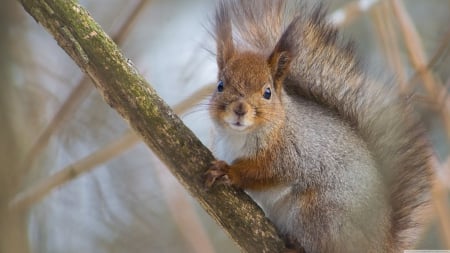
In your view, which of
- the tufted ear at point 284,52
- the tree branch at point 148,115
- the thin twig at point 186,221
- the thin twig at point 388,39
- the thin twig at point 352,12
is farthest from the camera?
the thin twig at point 186,221

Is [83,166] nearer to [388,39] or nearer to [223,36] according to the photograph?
[223,36]

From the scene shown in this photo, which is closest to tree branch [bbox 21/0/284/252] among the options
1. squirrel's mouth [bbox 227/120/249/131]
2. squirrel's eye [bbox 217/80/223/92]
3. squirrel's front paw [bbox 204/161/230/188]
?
squirrel's front paw [bbox 204/161/230/188]

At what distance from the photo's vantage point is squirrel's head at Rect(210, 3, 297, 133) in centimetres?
222

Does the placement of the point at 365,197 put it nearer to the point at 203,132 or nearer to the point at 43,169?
the point at 203,132

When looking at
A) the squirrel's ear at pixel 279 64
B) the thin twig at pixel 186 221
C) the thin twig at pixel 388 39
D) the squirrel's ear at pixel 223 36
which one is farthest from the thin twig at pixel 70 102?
the thin twig at pixel 388 39

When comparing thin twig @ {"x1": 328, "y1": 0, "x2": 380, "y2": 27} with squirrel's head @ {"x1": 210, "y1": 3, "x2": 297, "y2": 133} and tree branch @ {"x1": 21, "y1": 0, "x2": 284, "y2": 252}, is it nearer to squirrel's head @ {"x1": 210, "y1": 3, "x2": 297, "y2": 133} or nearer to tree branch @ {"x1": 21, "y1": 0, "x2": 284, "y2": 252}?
squirrel's head @ {"x1": 210, "y1": 3, "x2": 297, "y2": 133}

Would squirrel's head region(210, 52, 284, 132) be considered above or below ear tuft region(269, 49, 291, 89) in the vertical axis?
below

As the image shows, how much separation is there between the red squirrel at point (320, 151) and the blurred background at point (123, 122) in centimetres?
8

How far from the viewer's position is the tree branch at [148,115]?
196 centimetres

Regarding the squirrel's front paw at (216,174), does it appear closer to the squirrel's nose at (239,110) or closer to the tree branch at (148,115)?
the tree branch at (148,115)

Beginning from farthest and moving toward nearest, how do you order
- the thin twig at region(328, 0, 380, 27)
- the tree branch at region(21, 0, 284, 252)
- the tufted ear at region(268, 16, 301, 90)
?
the thin twig at region(328, 0, 380, 27) → the tufted ear at region(268, 16, 301, 90) → the tree branch at region(21, 0, 284, 252)

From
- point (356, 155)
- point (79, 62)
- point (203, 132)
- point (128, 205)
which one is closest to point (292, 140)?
point (356, 155)

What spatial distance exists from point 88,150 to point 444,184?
1828 millimetres

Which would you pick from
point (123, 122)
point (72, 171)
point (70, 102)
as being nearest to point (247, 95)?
point (70, 102)
